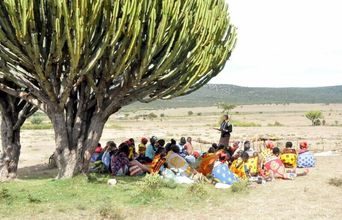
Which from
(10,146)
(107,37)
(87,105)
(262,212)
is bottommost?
(262,212)

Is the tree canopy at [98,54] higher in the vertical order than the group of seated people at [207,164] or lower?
higher

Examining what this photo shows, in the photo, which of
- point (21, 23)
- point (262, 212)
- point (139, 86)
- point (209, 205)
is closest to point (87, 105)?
point (139, 86)

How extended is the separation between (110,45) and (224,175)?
4.00m

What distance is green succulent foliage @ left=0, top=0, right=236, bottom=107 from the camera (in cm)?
943

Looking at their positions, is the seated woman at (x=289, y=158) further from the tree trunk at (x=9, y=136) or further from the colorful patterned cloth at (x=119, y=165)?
the tree trunk at (x=9, y=136)

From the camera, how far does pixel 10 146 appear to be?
12.0 m

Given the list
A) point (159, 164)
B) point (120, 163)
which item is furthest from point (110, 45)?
point (120, 163)

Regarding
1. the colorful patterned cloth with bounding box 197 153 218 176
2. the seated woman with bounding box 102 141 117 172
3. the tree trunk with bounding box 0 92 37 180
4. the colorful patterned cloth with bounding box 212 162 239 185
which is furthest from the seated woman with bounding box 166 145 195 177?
the tree trunk with bounding box 0 92 37 180

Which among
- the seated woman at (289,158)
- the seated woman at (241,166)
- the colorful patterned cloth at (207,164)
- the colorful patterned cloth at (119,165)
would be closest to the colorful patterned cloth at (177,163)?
A: the colorful patterned cloth at (207,164)

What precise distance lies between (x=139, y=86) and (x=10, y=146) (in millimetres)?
→ 3775

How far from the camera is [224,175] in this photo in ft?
35.8

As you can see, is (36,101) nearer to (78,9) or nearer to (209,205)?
(78,9)

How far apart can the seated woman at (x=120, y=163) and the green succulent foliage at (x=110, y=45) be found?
1.88 metres

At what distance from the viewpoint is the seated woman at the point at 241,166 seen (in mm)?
11336
